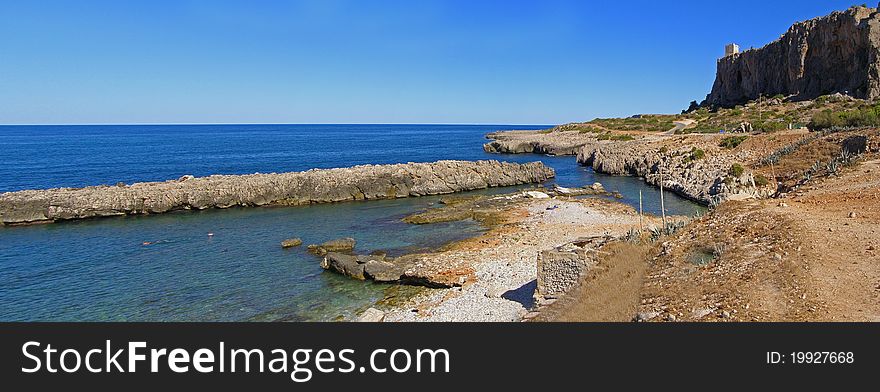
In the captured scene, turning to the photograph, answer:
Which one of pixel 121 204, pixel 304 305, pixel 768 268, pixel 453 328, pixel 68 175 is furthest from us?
pixel 68 175

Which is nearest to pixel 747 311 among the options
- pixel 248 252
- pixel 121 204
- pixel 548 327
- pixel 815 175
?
pixel 548 327

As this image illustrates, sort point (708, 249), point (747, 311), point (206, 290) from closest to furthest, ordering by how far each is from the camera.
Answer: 1. point (747, 311)
2. point (708, 249)
3. point (206, 290)

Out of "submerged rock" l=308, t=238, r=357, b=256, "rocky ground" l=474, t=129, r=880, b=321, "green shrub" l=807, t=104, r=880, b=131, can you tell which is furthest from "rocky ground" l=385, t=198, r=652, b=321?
Answer: "green shrub" l=807, t=104, r=880, b=131

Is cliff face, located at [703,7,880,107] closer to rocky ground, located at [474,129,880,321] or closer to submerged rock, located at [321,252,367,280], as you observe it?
rocky ground, located at [474,129,880,321]

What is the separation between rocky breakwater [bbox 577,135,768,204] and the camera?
110 ft

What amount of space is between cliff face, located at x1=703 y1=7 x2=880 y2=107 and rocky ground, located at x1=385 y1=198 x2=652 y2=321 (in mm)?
56221

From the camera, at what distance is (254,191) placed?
40844mm

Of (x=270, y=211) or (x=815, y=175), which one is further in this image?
(x=270, y=211)

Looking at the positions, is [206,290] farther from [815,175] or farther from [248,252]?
[815,175]

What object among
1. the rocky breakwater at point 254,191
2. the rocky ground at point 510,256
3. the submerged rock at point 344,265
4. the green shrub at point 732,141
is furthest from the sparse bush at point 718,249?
the green shrub at point 732,141

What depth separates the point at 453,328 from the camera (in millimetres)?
7426

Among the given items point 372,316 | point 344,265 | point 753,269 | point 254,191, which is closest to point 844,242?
point 753,269

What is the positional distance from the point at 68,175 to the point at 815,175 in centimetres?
7222

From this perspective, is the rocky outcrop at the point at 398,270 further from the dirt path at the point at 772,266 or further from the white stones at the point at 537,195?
the white stones at the point at 537,195
